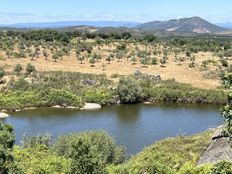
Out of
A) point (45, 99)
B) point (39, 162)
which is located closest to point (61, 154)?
point (39, 162)

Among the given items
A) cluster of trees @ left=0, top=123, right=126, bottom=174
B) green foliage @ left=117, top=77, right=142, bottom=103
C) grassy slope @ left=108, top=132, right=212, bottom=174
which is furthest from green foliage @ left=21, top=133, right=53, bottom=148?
green foliage @ left=117, top=77, right=142, bottom=103

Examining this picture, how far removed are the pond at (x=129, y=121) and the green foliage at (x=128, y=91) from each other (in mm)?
1476

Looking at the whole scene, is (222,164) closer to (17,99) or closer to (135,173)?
(135,173)

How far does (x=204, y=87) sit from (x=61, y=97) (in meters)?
23.8

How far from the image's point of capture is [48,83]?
73.5m

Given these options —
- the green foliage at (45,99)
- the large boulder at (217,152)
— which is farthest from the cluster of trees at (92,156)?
the green foliage at (45,99)

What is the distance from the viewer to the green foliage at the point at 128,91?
68938mm

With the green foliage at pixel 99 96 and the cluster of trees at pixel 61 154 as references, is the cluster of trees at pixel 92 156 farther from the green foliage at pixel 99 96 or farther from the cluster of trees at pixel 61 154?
the green foliage at pixel 99 96

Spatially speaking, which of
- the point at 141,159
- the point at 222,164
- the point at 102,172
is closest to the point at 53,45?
the point at 141,159

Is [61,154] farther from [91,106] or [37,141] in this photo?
[91,106]

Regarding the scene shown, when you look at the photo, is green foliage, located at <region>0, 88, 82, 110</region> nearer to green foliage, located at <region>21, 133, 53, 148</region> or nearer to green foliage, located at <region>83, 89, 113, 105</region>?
green foliage, located at <region>83, 89, 113, 105</region>

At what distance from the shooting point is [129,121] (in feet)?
191

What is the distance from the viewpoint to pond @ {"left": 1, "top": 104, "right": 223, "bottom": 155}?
51.0 m

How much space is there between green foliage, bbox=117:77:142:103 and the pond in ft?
4.84
